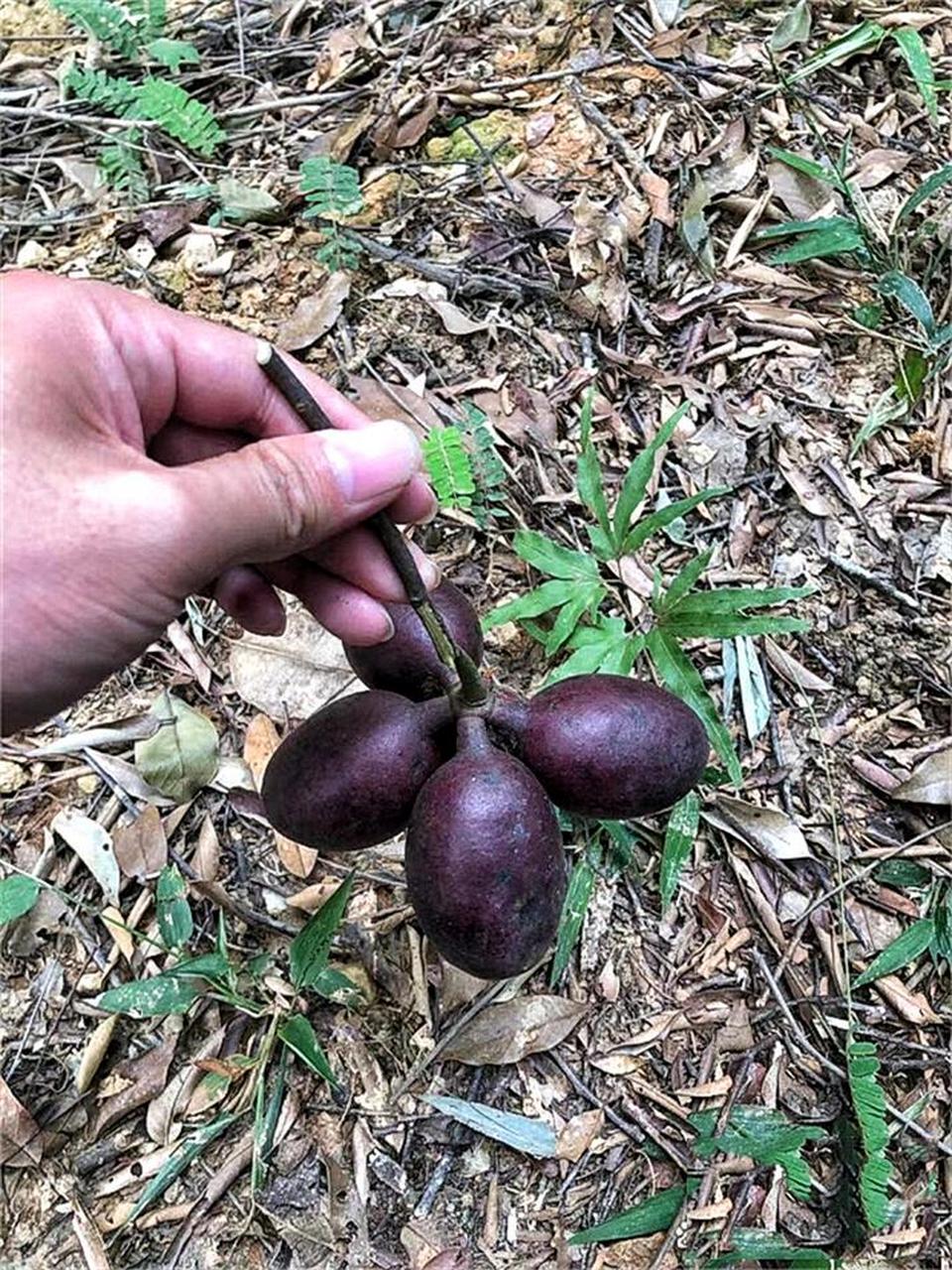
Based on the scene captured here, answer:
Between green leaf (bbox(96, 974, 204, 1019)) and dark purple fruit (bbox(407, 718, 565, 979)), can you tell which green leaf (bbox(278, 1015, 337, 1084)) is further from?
dark purple fruit (bbox(407, 718, 565, 979))

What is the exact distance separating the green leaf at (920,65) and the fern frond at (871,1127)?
211cm

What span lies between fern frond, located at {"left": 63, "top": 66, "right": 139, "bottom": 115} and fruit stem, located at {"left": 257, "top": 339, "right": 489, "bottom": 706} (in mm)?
1721

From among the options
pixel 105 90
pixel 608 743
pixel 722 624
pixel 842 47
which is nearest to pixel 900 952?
pixel 722 624

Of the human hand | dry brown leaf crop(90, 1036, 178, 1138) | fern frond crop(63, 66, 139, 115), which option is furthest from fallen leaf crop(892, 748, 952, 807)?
fern frond crop(63, 66, 139, 115)

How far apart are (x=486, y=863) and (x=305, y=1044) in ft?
2.00

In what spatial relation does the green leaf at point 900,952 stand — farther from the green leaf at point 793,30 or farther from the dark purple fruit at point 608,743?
the green leaf at point 793,30

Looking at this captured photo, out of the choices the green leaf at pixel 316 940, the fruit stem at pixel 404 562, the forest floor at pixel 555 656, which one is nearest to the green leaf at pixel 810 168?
the forest floor at pixel 555 656

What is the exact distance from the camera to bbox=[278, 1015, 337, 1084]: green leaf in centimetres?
185

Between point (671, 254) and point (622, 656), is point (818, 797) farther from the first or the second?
point (671, 254)

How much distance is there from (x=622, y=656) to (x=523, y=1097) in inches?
29.2

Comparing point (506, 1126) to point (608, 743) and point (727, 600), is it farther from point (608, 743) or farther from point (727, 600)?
point (727, 600)

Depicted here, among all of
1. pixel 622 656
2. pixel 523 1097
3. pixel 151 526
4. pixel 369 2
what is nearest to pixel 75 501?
pixel 151 526

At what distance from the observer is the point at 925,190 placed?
8.37 ft

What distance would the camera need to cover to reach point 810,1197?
73.8 inches
